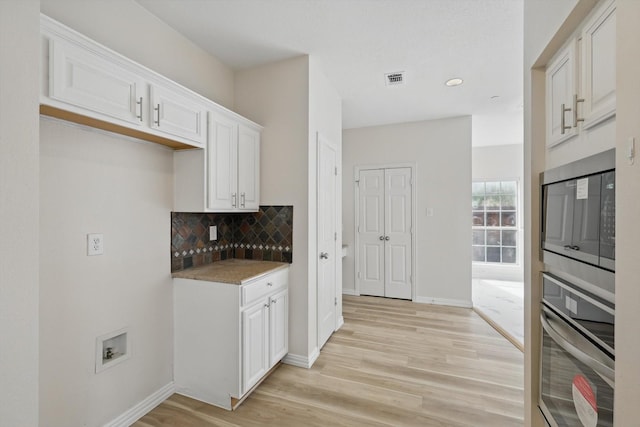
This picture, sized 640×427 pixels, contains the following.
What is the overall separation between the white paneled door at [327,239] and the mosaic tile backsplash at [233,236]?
1.21ft

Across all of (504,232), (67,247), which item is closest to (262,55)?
(67,247)

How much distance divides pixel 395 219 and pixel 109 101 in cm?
393

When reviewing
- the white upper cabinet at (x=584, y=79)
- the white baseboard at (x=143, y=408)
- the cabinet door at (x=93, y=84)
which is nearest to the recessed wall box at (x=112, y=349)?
the white baseboard at (x=143, y=408)

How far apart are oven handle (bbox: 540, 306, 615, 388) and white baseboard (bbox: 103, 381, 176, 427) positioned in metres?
2.45

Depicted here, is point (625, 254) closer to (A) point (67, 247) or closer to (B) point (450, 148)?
(A) point (67, 247)

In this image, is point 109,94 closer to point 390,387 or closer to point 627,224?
point 627,224

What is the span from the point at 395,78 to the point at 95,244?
2.98 m

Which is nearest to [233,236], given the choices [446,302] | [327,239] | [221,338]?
[327,239]

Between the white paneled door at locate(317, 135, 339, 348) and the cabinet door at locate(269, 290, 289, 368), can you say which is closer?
the cabinet door at locate(269, 290, 289, 368)

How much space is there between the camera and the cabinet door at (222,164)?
7.14ft

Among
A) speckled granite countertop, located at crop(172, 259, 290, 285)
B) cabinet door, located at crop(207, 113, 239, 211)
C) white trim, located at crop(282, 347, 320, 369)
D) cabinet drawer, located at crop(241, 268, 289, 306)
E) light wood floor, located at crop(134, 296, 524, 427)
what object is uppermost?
cabinet door, located at crop(207, 113, 239, 211)

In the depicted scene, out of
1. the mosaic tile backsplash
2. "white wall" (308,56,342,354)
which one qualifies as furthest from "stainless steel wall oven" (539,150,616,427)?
the mosaic tile backsplash

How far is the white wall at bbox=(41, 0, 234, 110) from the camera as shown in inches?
63.9

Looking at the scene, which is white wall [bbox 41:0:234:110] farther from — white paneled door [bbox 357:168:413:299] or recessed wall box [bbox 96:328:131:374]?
white paneled door [bbox 357:168:413:299]
